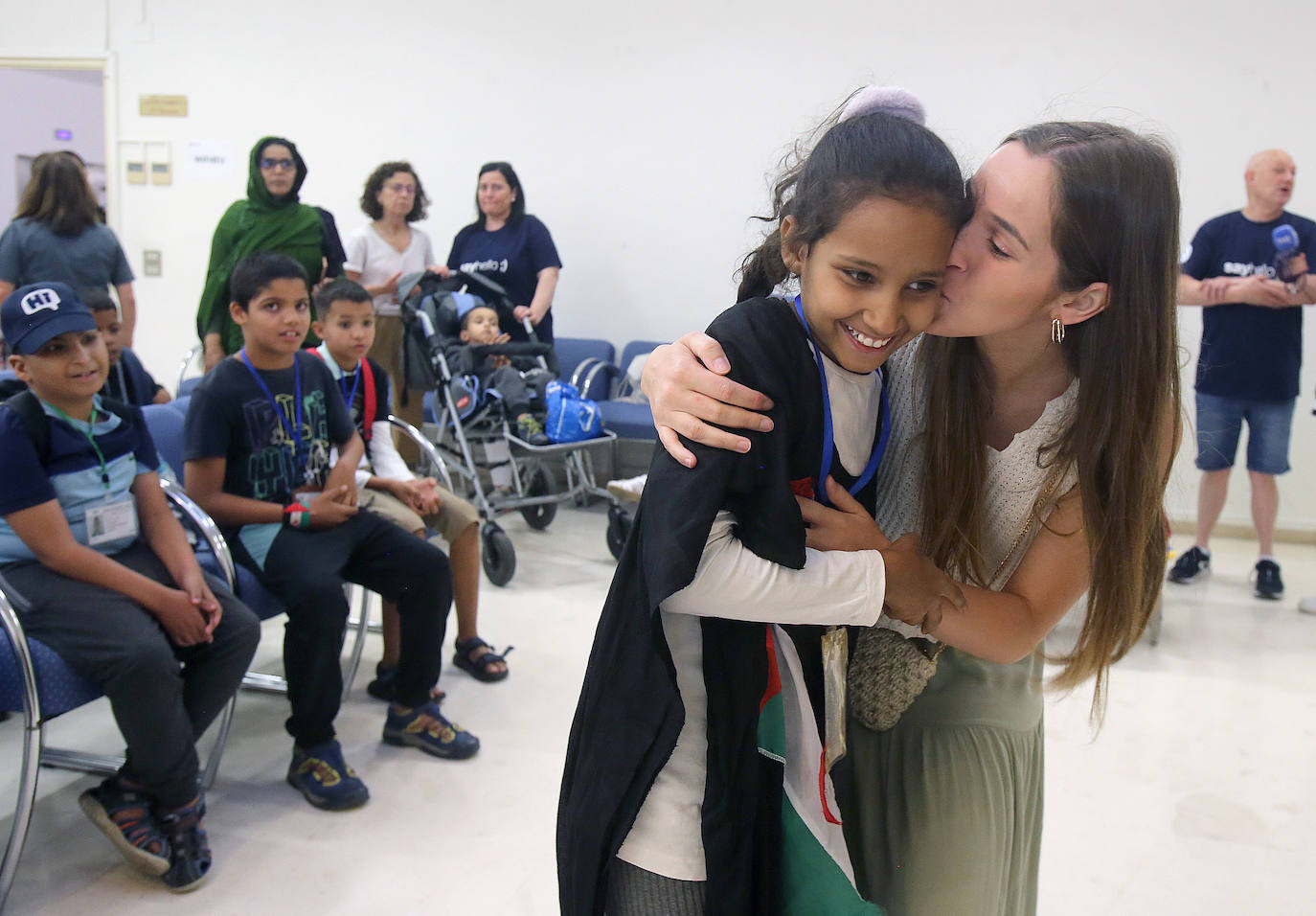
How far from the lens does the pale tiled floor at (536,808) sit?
83.3 inches

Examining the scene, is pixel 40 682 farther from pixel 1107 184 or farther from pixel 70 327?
pixel 1107 184

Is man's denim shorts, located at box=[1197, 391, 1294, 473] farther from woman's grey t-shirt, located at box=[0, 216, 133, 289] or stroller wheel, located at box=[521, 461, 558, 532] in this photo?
woman's grey t-shirt, located at box=[0, 216, 133, 289]

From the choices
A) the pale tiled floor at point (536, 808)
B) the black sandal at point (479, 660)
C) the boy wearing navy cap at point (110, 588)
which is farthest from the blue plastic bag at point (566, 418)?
the boy wearing navy cap at point (110, 588)

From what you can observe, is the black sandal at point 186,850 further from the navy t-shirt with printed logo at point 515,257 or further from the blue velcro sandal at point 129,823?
the navy t-shirt with printed logo at point 515,257

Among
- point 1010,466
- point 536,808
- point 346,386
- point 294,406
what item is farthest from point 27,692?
point 1010,466

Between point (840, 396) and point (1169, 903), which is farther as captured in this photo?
point (1169, 903)

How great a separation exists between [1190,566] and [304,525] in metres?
3.51

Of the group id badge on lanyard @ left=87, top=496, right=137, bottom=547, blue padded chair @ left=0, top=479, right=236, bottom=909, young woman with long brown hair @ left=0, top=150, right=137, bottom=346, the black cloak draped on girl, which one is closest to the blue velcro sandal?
blue padded chair @ left=0, top=479, right=236, bottom=909

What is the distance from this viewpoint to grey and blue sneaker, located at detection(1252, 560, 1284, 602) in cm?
412

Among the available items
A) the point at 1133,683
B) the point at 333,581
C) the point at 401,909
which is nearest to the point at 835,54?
the point at 1133,683

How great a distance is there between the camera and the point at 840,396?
1.02 m

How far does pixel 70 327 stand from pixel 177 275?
5.24 metres

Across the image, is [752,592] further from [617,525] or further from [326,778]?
[617,525]

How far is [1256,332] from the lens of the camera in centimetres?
404
